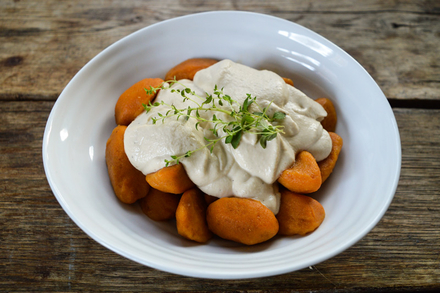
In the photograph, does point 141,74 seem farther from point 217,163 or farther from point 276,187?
point 276,187

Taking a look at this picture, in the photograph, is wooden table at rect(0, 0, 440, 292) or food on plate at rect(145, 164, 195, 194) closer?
food on plate at rect(145, 164, 195, 194)

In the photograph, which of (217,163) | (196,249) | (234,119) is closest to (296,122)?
(234,119)

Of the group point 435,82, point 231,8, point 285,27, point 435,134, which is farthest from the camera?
point 231,8

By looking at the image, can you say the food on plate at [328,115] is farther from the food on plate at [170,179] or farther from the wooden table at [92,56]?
the food on plate at [170,179]

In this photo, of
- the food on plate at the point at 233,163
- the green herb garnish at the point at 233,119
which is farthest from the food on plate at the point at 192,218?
the green herb garnish at the point at 233,119

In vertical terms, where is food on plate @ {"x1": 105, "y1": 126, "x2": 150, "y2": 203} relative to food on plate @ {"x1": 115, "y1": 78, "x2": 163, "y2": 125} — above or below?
below

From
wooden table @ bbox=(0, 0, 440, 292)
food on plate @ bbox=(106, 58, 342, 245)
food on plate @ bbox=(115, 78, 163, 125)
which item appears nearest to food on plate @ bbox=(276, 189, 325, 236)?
food on plate @ bbox=(106, 58, 342, 245)

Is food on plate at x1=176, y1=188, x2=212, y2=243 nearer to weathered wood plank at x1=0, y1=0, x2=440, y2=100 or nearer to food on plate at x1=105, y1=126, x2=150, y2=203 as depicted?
food on plate at x1=105, y1=126, x2=150, y2=203
